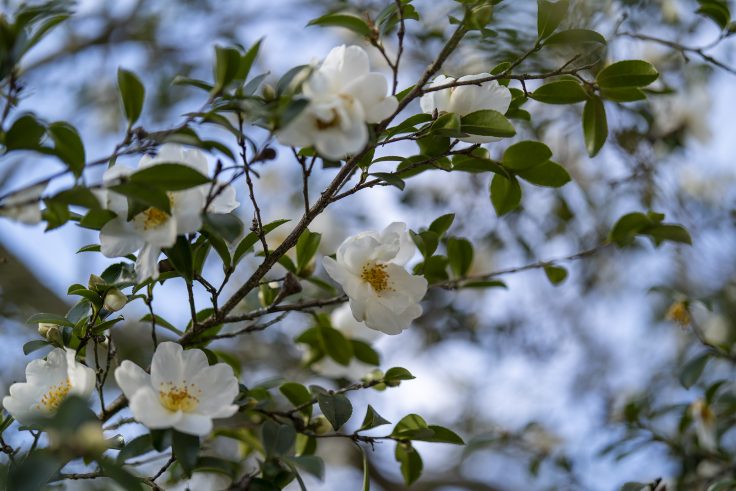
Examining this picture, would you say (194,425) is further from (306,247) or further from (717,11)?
(717,11)

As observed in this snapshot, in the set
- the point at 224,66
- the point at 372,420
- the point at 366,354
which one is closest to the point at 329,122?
the point at 224,66

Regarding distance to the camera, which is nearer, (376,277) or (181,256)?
(181,256)

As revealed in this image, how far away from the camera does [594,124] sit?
1125 mm

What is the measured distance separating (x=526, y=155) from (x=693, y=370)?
0.78 metres

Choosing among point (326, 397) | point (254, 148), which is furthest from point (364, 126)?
point (326, 397)

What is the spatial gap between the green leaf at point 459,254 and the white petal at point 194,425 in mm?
681

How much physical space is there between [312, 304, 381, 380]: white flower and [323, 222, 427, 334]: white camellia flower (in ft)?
1.82

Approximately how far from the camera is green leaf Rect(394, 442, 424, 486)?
3.94ft

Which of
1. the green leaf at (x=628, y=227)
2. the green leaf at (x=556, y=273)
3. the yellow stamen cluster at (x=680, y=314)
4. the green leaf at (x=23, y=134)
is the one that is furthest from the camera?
the yellow stamen cluster at (x=680, y=314)

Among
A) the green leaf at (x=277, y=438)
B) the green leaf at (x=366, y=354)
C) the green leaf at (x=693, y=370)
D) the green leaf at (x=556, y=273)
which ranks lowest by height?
the green leaf at (x=693, y=370)

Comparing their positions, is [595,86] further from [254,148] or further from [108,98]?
[108,98]

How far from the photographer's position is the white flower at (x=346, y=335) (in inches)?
63.1

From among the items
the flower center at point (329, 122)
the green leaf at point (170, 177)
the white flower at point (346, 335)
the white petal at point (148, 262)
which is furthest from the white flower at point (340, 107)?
the white flower at point (346, 335)

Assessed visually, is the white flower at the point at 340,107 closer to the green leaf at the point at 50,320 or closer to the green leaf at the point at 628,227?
the green leaf at the point at 50,320
